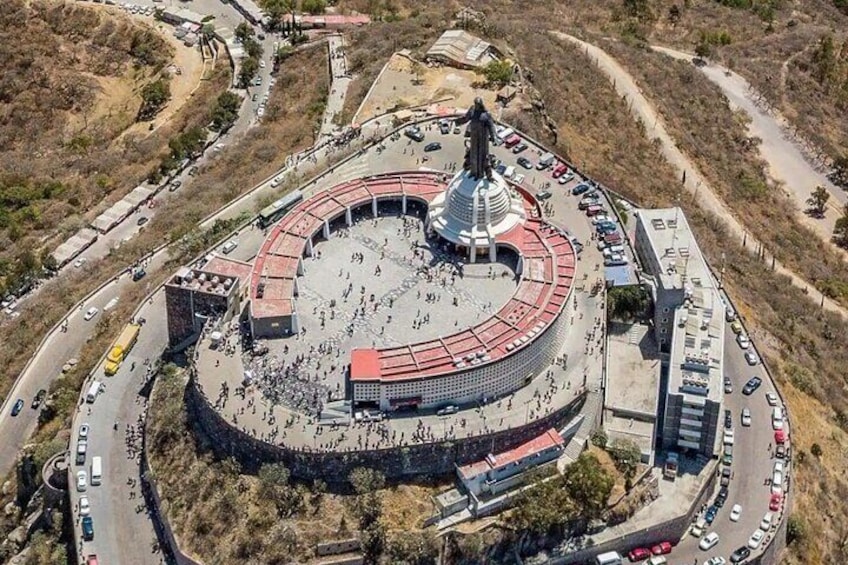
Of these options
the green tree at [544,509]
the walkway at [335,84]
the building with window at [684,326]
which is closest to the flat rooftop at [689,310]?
→ the building with window at [684,326]

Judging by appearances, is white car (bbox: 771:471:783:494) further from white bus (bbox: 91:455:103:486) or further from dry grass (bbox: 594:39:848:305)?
white bus (bbox: 91:455:103:486)

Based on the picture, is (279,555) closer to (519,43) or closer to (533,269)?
(533,269)

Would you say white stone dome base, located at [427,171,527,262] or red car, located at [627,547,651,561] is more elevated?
white stone dome base, located at [427,171,527,262]

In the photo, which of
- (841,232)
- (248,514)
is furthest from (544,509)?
(841,232)

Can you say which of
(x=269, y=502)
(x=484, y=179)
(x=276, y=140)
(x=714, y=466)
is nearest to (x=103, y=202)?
(x=276, y=140)

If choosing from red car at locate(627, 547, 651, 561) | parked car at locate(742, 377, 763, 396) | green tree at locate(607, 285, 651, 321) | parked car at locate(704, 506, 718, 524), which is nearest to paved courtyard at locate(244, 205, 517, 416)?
green tree at locate(607, 285, 651, 321)

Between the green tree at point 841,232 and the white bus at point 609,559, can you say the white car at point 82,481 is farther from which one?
the green tree at point 841,232
